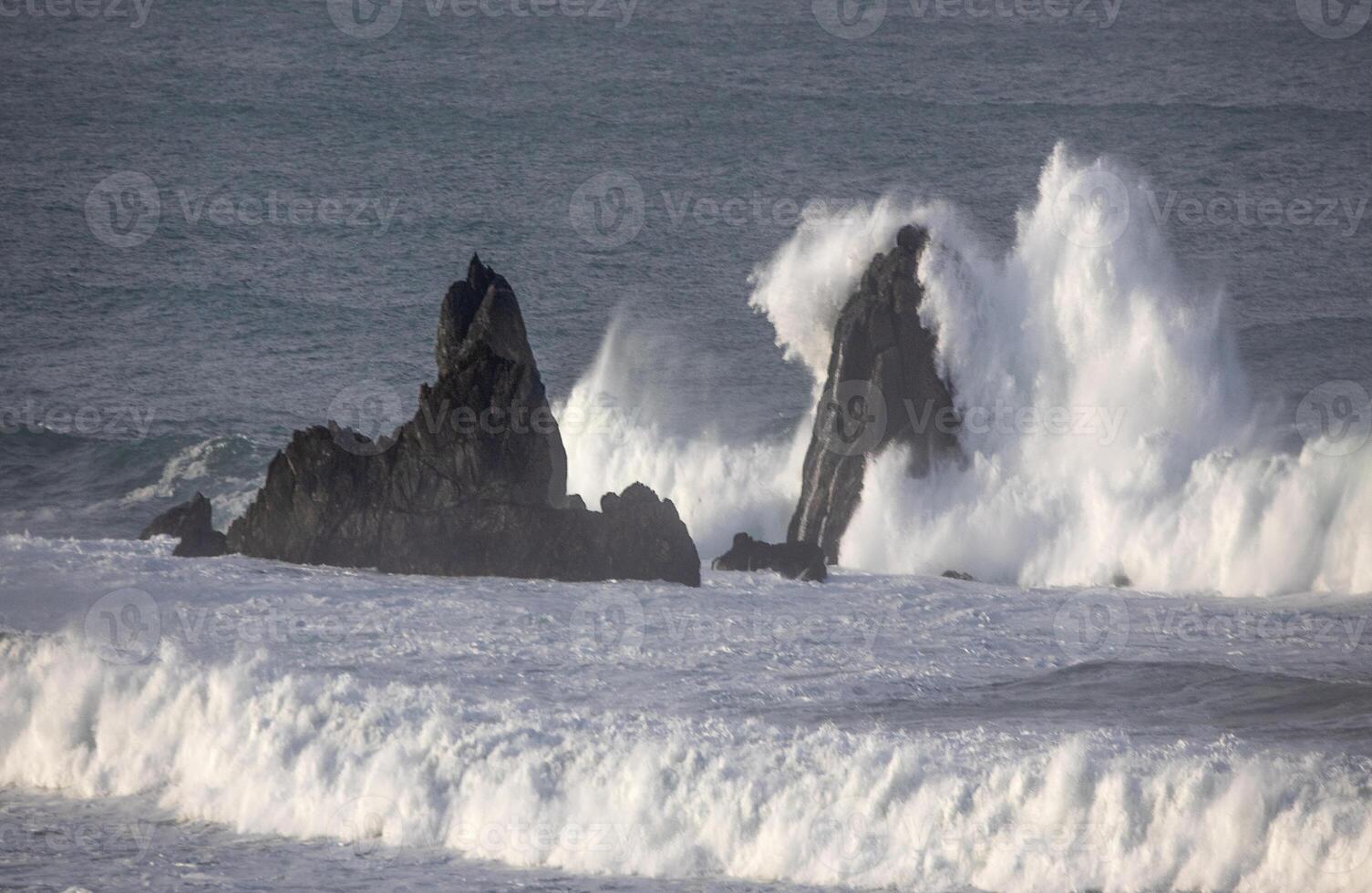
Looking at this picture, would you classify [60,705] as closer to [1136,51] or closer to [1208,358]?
[1208,358]

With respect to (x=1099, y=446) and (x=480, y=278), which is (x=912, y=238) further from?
(x=480, y=278)

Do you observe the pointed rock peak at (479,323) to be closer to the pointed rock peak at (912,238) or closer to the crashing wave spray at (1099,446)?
the crashing wave spray at (1099,446)

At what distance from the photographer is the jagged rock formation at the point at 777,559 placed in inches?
1383

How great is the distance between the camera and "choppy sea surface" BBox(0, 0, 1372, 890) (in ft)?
79.0

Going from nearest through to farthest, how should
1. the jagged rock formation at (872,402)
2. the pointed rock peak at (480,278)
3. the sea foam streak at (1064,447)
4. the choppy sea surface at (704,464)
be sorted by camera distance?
the choppy sea surface at (704,464), the sea foam streak at (1064,447), the pointed rock peak at (480,278), the jagged rock formation at (872,402)

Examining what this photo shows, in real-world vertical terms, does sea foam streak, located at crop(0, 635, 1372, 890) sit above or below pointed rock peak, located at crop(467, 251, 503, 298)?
below

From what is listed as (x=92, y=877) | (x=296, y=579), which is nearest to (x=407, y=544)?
(x=296, y=579)

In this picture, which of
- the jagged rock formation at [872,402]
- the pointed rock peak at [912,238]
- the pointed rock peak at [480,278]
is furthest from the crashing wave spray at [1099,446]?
the pointed rock peak at [480,278]

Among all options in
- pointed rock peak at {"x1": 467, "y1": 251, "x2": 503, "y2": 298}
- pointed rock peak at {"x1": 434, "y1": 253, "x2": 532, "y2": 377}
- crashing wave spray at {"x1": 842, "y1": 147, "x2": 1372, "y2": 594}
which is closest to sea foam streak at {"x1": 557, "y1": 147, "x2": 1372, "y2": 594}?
crashing wave spray at {"x1": 842, "y1": 147, "x2": 1372, "y2": 594}

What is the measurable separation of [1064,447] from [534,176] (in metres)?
33.4

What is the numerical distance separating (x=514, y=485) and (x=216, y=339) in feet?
78.0

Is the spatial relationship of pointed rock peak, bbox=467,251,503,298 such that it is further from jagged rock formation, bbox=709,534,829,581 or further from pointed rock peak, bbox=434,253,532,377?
jagged rock formation, bbox=709,534,829,581

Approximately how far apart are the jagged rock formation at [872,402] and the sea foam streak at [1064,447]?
30cm

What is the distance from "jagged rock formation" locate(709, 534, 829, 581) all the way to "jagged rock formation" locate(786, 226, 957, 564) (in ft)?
6.88
